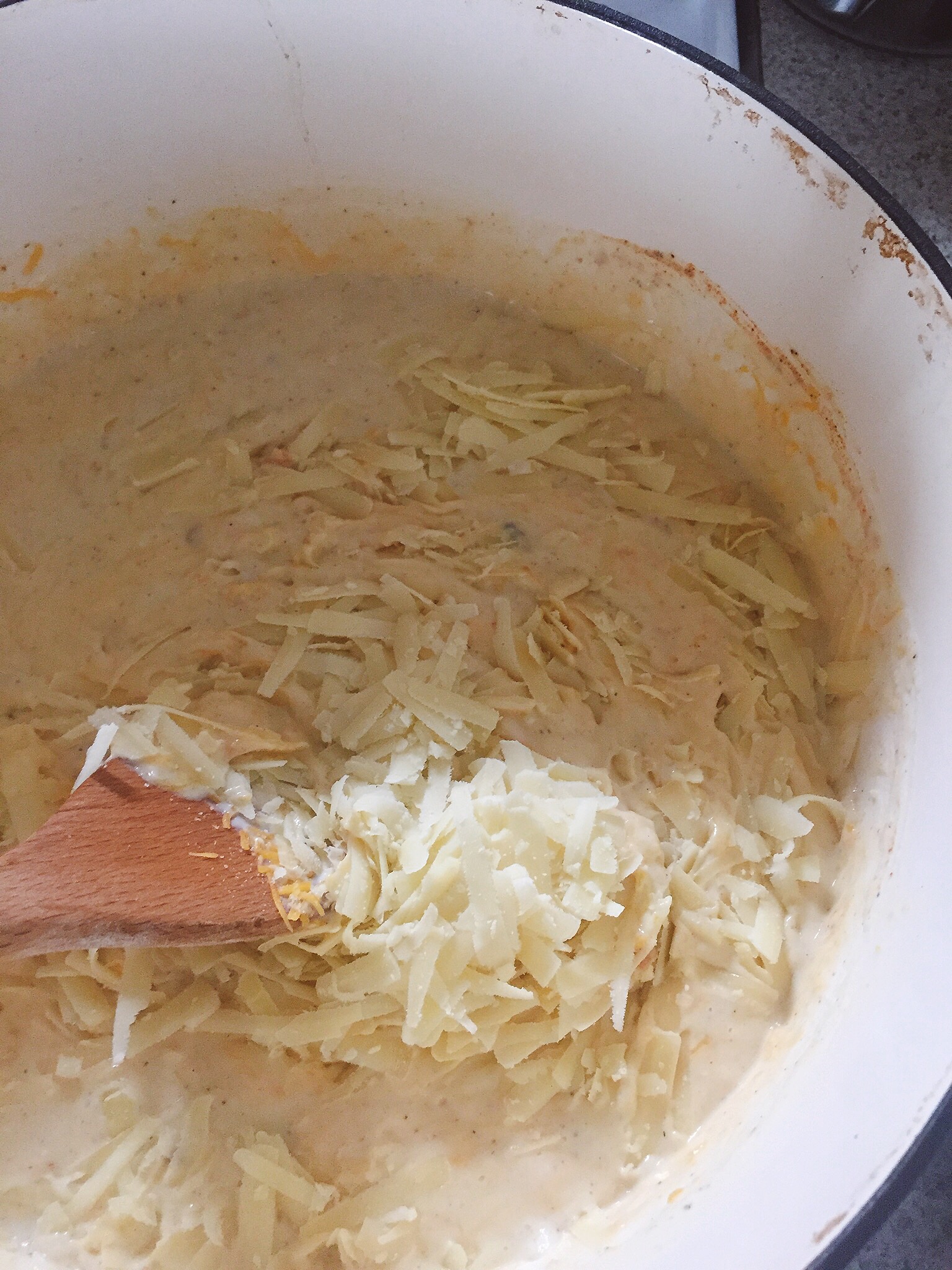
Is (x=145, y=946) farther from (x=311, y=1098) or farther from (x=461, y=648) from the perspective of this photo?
(x=461, y=648)

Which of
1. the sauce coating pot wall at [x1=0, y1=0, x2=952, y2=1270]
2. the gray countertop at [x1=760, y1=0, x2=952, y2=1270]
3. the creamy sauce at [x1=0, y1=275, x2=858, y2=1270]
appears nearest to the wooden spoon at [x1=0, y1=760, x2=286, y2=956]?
the creamy sauce at [x1=0, y1=275, x2=858, y2=1270]

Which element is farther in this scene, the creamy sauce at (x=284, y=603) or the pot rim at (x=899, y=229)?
the creamy sauce at (x=284, y=603)

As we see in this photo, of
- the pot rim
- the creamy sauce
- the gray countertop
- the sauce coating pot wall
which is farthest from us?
the gray countertop

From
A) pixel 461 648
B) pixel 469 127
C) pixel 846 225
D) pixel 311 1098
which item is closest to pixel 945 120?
pixel 846 225

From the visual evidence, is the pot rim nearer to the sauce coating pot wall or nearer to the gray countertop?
the sauce coating pot wall

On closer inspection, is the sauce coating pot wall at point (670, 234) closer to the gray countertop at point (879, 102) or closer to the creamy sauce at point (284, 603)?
the creamy sauce at point (284, 603)

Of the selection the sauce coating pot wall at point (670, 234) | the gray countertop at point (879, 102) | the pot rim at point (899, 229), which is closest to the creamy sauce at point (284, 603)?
the sauce coating pot wall at point (670, 234)

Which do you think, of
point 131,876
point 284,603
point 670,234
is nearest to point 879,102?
point 670,234
